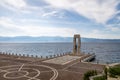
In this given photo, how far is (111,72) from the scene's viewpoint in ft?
55.7

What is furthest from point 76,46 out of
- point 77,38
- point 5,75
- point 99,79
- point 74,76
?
point 99,79

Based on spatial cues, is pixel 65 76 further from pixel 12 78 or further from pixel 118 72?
pixel 118 72

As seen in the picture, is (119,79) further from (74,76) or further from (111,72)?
(74,76)

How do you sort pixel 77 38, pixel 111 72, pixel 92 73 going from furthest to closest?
1. pixel 77 38
2. pixel 92 73
3. pixel 111 72

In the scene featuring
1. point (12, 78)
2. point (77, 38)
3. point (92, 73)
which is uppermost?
point (77, 38)

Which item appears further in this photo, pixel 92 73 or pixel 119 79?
pixel 92 73

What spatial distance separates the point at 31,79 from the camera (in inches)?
1087

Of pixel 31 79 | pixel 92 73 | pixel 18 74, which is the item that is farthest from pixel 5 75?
pixel 92 73

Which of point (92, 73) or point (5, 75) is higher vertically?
point (92, 73)

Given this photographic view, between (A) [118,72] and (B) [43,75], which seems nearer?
(A) [118,72]

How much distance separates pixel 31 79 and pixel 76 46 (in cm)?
4093

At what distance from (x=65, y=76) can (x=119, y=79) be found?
50.4 ft

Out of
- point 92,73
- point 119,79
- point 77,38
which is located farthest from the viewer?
point 77,38

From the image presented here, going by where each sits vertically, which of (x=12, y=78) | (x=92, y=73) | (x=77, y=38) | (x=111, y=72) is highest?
(x=77, y=38)
